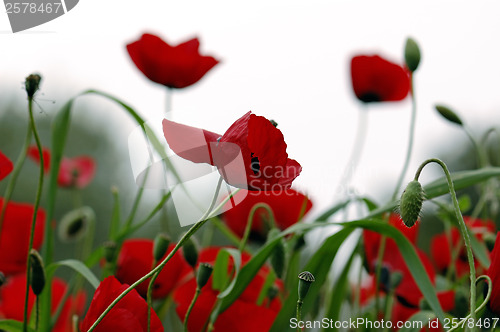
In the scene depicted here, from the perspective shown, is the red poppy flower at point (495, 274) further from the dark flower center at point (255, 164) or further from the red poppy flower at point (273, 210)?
the red poppy flower at point (273, 210)

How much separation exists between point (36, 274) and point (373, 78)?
22.7 inches

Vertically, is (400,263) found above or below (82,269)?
below

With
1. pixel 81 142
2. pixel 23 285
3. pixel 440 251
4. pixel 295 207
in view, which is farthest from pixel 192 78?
pixel 81 142

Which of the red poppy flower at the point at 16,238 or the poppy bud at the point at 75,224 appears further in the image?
the poppy bud at the point at 75,224

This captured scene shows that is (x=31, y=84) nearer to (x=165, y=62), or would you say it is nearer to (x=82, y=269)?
(x=82, y=269)

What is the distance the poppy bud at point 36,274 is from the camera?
0.41m

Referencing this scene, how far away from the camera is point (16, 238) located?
621 mm

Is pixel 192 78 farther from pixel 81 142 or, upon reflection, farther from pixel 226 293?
pixel 81 142

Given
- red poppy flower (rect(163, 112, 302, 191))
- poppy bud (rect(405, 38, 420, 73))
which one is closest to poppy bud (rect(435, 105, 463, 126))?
poppy bud (rect(405, 38, 420, 73))

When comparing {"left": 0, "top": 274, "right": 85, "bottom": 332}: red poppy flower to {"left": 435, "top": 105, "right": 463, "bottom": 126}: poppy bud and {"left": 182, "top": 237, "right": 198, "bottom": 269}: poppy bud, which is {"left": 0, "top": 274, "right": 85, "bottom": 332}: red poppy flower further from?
{"left": 435, "top": 105, "right": 463, "bottom": 126}: poppy bud

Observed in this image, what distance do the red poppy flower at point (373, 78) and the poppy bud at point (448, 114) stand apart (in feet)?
0.74

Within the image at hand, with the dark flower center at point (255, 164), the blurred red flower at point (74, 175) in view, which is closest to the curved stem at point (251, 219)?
the dark flower center at point (255, 164)

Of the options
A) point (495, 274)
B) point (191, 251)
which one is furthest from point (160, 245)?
point (495, 274)

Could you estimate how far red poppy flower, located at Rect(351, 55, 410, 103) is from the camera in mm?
848
